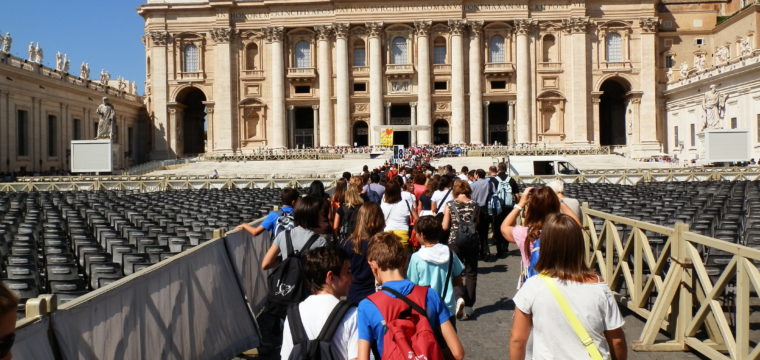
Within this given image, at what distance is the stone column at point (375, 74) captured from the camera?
62.1m

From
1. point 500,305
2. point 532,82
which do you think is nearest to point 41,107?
point 532,82

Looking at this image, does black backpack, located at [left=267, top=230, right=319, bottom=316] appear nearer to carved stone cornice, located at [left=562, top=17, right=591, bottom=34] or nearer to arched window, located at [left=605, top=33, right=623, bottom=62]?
carved stone cornice, located at [left=562, top=17, right=591, bottom=34]

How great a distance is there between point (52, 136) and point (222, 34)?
1891 centimetres

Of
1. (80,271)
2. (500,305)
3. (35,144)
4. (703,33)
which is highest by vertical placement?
(703,33)

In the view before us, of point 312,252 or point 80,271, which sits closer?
point 312,252

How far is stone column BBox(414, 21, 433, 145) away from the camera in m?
61.7

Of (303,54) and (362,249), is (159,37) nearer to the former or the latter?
(303,54)

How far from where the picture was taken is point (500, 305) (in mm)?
9820

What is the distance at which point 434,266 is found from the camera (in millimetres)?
6027

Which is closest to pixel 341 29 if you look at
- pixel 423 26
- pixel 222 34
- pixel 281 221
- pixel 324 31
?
pixel 324 31

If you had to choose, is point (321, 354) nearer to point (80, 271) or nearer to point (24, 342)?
point (24, 342)

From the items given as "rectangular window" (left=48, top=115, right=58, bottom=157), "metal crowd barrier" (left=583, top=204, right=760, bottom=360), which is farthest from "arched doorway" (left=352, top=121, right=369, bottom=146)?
"metal crowd barrier" (left=583, top=204, right=760, bottom=360)

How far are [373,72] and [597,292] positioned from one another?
59.4 metres

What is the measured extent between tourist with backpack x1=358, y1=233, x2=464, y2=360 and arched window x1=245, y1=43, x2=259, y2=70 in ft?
205
